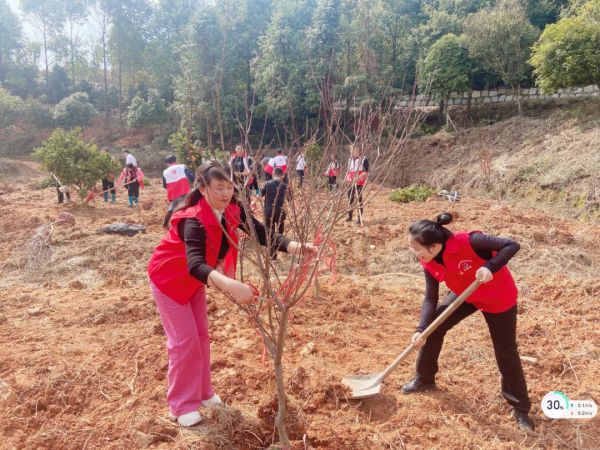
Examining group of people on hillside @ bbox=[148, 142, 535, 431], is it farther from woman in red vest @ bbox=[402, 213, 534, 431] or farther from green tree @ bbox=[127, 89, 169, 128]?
green tree @ bbox=[127, 89, 169, 128]

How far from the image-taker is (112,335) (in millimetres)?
3682

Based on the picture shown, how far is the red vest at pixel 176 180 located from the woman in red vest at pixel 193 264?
4500 mm

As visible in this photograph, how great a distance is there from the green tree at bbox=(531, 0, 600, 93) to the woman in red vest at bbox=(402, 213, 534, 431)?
39.7 feet

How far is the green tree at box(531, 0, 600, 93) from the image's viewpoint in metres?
11.6

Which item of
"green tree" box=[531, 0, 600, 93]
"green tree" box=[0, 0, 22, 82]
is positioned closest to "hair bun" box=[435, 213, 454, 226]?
"green tree" box=[531, 0, 600, 93]

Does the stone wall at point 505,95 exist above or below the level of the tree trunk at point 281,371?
above

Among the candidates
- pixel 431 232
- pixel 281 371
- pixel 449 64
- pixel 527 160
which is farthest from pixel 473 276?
pixel 449 64

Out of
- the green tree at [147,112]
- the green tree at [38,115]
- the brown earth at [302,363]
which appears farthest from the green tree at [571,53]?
the green tree at [38,115]

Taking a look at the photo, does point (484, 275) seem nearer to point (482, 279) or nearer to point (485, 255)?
point (482, 279)

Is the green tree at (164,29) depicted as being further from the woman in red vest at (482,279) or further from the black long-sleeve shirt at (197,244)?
the woman in red vest at (482,279)

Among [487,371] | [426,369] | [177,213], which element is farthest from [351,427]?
[177,213]

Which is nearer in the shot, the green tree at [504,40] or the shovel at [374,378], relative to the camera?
the shovel at [374,378]

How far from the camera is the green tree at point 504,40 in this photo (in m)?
14.6

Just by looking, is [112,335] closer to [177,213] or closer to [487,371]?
[177,213]
